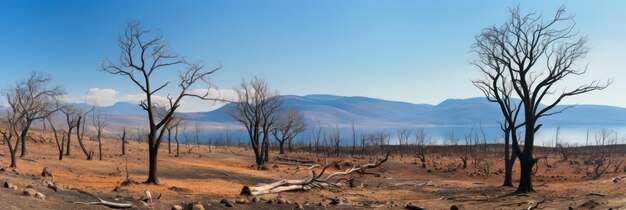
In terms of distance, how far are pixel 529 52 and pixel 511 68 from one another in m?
0.97

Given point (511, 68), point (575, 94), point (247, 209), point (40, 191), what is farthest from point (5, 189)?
point (575, 94)

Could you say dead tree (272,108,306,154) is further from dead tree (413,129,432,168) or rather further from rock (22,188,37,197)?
rock (22,188,37,197)

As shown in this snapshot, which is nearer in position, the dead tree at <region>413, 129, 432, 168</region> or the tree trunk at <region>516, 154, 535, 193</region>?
the tree trunk at <region>516, 154, 535, 193</region>

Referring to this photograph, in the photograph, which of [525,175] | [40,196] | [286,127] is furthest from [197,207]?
[286,127]

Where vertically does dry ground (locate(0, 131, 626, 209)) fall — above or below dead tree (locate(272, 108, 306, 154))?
below

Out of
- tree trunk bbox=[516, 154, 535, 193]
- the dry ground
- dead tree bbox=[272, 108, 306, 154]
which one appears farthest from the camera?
dead tree bbox=[272, 108, 306, 154]

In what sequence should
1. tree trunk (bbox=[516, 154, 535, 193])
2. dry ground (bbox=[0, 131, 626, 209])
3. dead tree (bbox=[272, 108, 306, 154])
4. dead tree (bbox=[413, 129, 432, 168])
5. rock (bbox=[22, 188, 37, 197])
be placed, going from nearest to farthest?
rock (bbox=[22, 188, 37, 197]) < dry ground (bbox=[0, 131, 626, 209]) < tree trunk (bbox=[516, 154, 535, 193]) < dead tree (bbox=[413, 129, 432, 168]) < dead tree (bbox=[272, 108, 306, 154])

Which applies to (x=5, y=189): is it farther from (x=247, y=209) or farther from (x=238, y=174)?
(x=238, y=174)

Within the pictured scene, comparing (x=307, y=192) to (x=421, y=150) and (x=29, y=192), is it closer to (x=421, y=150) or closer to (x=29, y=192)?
(x=29, y=192)

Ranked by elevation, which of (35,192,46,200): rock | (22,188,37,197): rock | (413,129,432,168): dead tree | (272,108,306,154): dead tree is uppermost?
(272,108,306,154): dead tree

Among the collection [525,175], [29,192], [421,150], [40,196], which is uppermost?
[29,192]

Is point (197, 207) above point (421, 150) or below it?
above

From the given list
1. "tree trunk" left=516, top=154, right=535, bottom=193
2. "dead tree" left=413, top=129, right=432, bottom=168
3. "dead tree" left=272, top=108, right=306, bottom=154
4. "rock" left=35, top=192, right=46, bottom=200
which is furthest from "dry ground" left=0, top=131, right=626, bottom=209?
"dead tree" left=272, top=108, right=306, bottom=154

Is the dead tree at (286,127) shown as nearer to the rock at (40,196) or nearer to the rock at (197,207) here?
the rock at (197,207)
